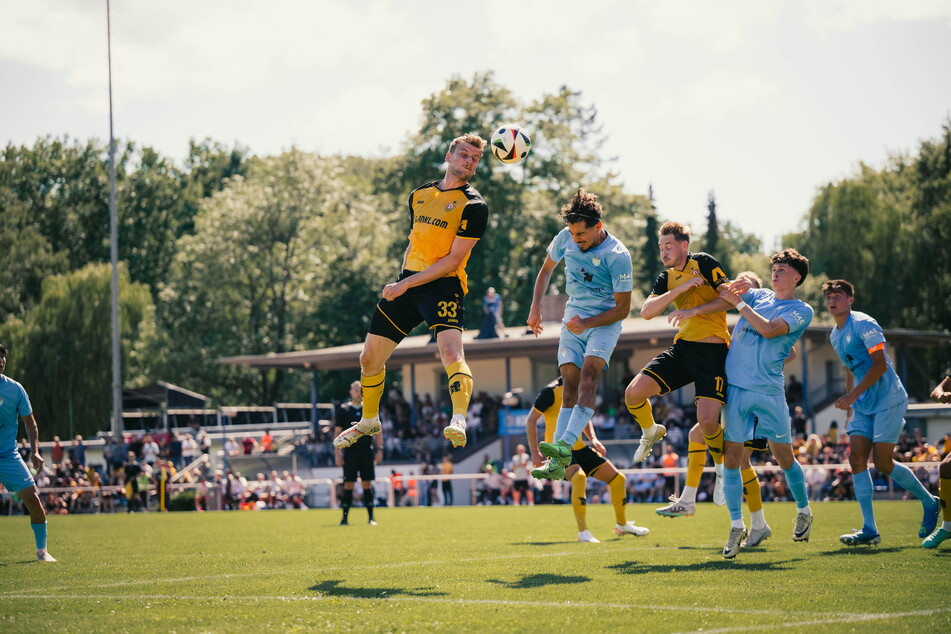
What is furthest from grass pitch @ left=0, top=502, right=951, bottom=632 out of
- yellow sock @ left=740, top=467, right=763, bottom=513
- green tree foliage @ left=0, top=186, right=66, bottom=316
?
green tree foliage @ left=0, top=186, right=66, bottom=316

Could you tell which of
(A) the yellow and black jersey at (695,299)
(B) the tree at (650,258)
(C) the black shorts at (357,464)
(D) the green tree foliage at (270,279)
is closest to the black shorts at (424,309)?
(A) the yellow and black jersey at (695,299)

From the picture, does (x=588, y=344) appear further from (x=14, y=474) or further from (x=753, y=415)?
(x=14, y=474)

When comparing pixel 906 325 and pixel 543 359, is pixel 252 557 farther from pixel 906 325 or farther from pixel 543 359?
pixel 906 325

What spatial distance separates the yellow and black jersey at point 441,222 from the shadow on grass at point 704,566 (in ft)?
8.45

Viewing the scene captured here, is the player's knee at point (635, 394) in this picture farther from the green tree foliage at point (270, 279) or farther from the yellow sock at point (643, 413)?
the green tree foliage at point (270, 279)

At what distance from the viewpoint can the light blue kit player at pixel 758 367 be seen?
28.5ft

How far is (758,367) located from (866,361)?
1440 millimetres

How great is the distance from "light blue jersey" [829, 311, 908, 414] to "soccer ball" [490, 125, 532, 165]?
3.25m

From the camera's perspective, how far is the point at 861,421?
31.3ft

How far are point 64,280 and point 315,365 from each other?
16.4 metres

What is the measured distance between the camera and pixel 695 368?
9.30m

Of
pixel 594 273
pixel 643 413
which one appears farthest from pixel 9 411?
pixel 643 413

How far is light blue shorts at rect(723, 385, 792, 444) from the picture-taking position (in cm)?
874

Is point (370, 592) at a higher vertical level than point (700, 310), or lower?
lower
